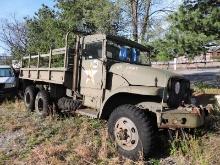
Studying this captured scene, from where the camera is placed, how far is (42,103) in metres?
10.2

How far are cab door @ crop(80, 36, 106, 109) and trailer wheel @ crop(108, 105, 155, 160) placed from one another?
1.17 metres

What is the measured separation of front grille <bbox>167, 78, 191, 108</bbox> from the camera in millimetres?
6910

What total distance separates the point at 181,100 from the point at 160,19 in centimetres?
1422

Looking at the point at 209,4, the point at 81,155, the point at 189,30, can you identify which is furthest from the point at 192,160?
the point at 209,4

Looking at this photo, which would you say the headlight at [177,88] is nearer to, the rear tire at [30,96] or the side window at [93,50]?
the side window at [93,50]

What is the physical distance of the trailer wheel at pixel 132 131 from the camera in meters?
6.28

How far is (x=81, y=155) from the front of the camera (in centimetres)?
650

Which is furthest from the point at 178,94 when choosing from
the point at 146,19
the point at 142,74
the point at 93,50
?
the point at 146,19

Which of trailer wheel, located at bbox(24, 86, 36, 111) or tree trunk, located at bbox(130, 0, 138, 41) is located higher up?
tree trunk, located at bbox(130, 0, 138, 41)

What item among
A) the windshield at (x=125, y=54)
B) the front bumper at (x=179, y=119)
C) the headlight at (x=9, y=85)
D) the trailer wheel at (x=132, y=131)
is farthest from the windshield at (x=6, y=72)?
the front bumper at (x=179, y=119)

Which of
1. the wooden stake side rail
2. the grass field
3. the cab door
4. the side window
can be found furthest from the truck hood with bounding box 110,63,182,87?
the wooden stake side rail

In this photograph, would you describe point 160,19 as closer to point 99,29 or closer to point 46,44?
point 99,29

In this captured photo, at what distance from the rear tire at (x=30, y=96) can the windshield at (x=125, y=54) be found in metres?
3.60

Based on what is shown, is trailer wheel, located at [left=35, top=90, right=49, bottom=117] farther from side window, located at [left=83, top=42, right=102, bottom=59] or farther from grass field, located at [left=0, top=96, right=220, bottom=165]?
side window, located at [left=83, top=42, right=102, bottom=59]
